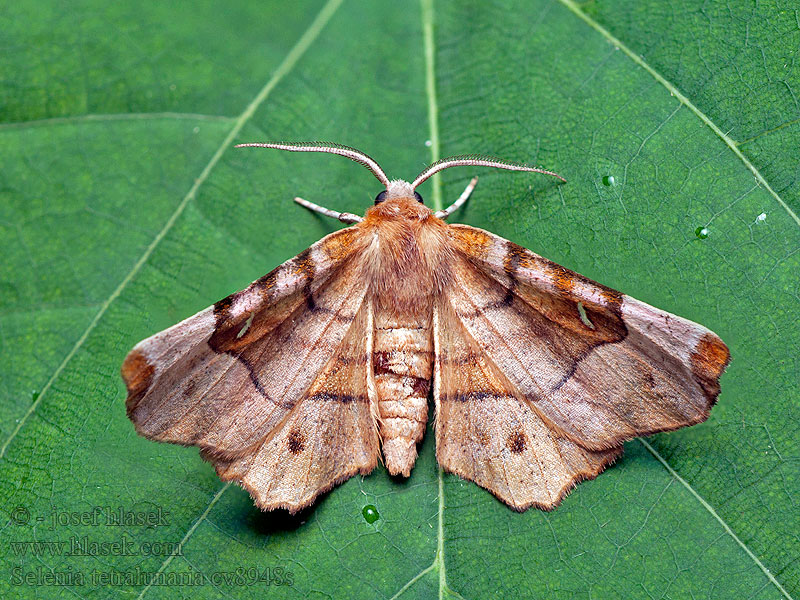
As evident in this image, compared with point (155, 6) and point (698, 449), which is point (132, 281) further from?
point (698, 449)

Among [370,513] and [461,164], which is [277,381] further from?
[461,164]

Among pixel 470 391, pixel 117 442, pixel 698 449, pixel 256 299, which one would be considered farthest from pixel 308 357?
pixel 698 449

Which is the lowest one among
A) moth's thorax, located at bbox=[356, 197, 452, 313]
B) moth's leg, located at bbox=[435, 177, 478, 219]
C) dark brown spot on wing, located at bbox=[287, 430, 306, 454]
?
dark brown spot on wing, located at bbox=[287, 430, 306, 454]

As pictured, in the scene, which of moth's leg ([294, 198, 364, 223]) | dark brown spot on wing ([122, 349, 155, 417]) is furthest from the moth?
moth's leg ([294, 198, 364, 223])

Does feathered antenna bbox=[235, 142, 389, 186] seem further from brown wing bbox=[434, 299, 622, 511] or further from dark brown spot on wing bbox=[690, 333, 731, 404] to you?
dark brown spot on wing bbox=[690, 333, 731, 404]

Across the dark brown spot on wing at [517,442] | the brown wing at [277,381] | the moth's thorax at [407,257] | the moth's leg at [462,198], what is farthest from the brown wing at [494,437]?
the moth's leg at [462,198]

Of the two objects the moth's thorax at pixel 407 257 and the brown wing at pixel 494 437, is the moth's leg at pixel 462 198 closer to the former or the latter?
the moth's thorax at pixel 407 257

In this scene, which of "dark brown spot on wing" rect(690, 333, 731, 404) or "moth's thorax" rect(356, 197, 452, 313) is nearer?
"dark brown spot on wing" rect(690, 333, 731, 404)
